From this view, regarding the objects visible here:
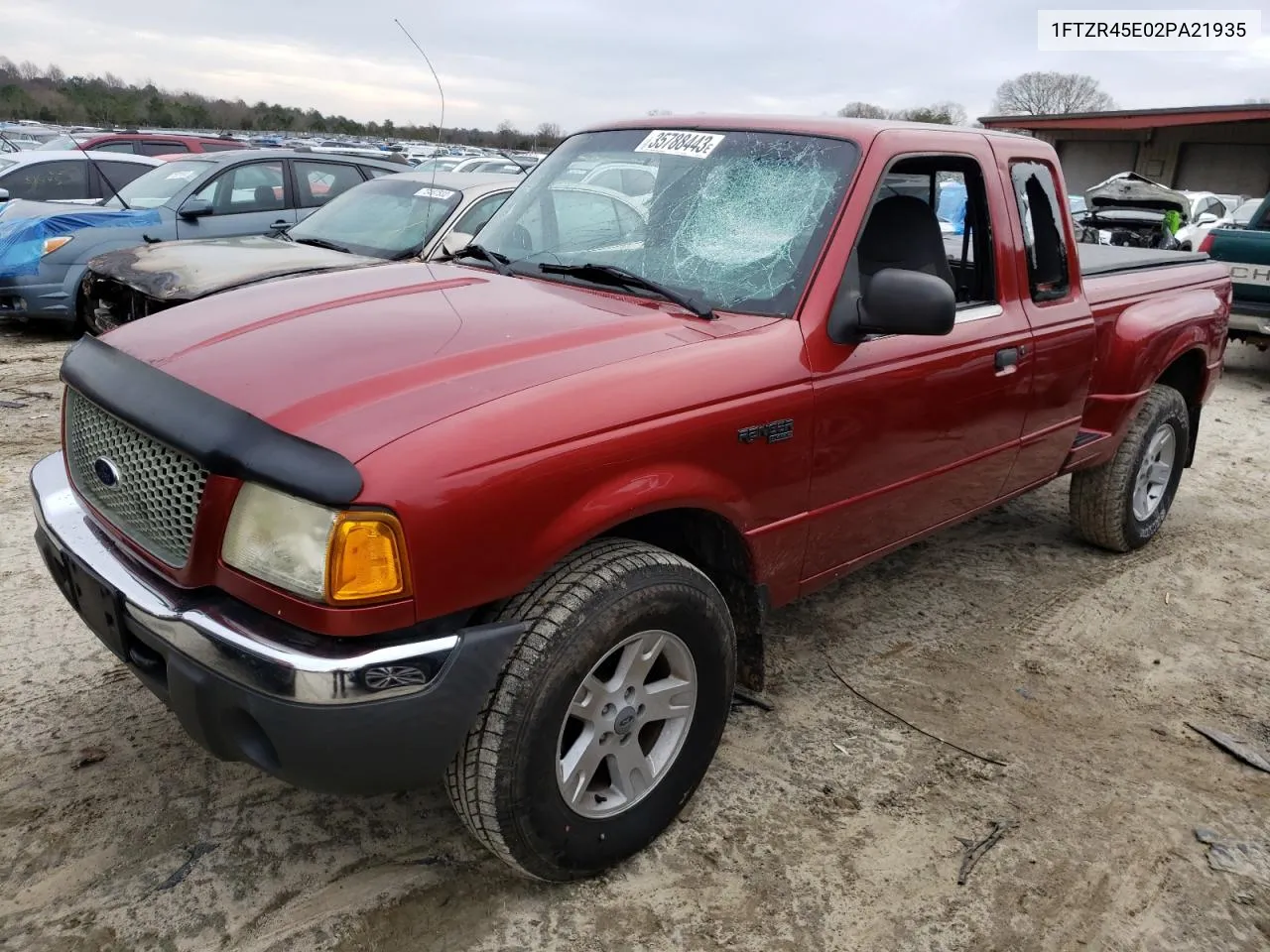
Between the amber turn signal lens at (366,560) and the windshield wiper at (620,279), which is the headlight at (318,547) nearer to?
the amber turn signal lens at (366,560)

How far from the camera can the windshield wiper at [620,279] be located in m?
2.74

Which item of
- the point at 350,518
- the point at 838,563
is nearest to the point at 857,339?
the point at 838,563

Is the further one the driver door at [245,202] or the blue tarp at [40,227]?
the driver door at [245,202]

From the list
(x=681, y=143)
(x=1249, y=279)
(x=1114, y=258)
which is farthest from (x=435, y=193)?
(x=1249, y=279)

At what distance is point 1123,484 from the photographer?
462 cm

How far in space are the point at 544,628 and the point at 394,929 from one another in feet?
2.79

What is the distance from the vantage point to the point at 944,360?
3137mm

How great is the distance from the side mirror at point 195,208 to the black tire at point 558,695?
7.23 meters

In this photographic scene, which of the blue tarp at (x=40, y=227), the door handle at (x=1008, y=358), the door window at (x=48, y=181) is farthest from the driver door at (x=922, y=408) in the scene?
the door window at (x=48, y=181)

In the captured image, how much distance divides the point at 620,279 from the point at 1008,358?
1480 millimetres

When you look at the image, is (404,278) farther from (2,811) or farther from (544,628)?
(2,811)

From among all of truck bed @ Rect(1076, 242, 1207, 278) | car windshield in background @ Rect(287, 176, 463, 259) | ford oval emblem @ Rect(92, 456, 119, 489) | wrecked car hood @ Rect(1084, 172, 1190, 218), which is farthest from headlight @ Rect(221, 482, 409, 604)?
wrecked car hood @ Rect(1084, 172, 1190, 218)

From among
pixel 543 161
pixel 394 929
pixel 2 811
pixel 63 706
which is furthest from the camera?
pixel 543 161

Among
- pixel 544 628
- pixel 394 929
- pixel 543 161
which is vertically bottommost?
pixel 394 929
